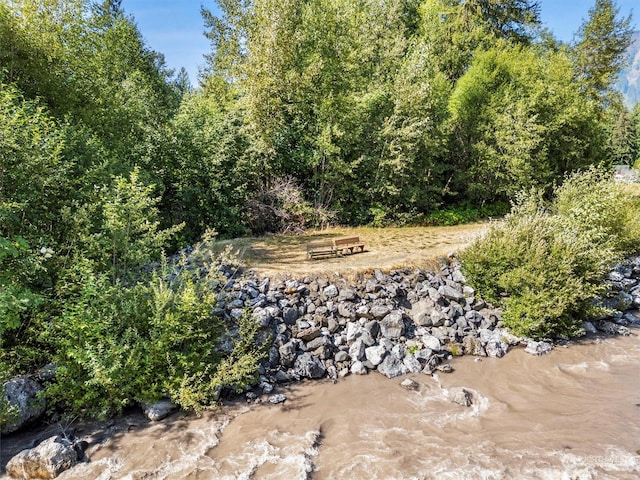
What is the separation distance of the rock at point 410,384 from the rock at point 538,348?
301 centimetres

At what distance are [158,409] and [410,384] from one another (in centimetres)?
449

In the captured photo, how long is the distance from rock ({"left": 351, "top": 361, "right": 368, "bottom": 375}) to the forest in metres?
2.22

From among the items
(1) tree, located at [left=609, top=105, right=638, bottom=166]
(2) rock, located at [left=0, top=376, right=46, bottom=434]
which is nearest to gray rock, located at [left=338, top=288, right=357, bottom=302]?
(2) rock, located at [left=0, top=376, right=46, bottom=434]

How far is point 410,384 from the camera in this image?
23.4ft

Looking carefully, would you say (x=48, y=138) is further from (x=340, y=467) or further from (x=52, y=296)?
(x=340, y=467)

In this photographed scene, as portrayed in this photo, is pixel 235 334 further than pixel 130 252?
Yes

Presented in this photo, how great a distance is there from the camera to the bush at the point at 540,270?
840cm

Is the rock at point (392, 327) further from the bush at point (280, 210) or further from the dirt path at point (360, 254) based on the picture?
the bush at point (280, 210)

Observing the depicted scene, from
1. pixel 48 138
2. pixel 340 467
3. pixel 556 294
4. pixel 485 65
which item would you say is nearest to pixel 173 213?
pixel 48 138

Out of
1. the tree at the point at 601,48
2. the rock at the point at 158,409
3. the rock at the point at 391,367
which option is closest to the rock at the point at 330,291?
the rock at the point at 391,367

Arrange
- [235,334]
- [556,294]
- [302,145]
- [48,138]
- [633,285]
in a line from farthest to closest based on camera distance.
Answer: [302,145]
[633,285]
[556,294]
[235,334]
[48,138]

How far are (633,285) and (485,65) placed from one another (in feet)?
40.7

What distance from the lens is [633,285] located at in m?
11.4

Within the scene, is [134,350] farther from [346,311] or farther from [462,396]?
[462,396]
